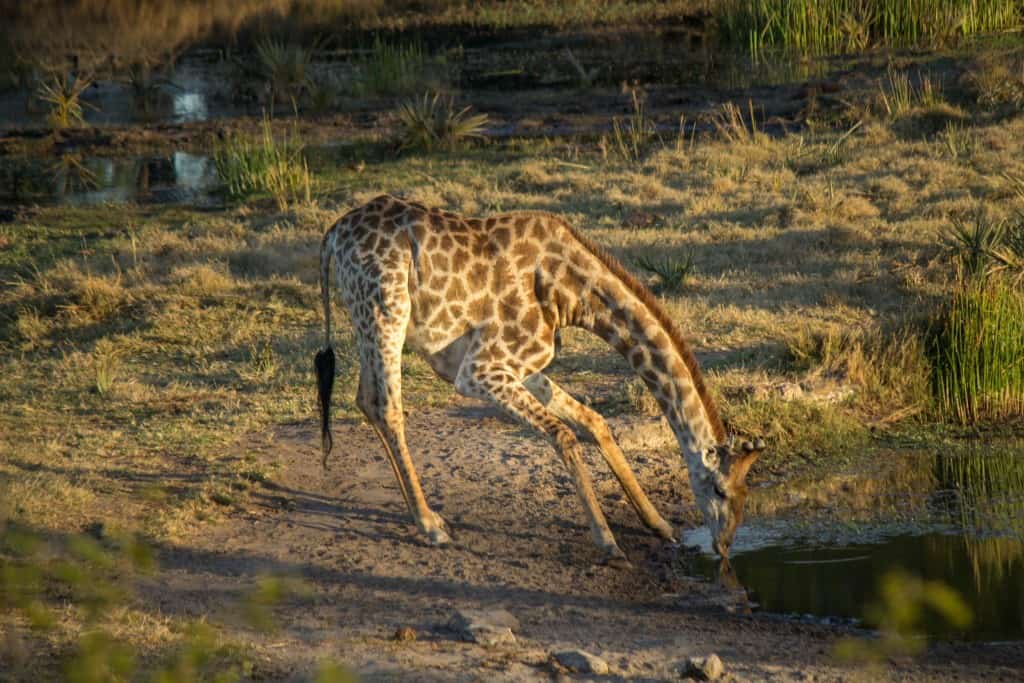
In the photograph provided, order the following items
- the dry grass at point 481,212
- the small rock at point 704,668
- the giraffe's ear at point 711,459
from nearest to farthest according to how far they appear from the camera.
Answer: the small rock at point 704,668, the giraffe's ear at point 711,459, the dry grass at point 481,212

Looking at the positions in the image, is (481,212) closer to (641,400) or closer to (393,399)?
(641,400)

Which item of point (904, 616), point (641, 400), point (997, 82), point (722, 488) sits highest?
point (997, 82)

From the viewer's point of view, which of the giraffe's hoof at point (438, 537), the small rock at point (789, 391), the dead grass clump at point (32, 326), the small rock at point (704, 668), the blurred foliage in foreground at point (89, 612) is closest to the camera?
the blurred foliage in foreground at point (89, 612)

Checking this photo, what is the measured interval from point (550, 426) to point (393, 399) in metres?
0.83

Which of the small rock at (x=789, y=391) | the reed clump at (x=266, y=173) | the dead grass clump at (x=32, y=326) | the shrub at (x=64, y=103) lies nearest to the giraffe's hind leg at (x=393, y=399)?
the small rock at (x=789, y=391)

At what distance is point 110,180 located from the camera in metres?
17.7

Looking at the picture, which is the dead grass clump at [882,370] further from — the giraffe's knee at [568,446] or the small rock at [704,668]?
the small rock at [704,668]

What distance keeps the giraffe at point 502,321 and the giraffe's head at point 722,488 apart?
4.6 inches

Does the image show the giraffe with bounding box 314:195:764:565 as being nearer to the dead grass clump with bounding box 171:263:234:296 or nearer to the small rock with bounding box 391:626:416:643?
the small rock with bounding box 391:626:416:643

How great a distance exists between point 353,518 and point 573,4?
23.8m

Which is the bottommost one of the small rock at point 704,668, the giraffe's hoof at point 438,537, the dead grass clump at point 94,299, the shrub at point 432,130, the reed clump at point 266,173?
Answer: the giraffe's hoof at point 438,537

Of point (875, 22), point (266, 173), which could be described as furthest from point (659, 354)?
point (875, 22)

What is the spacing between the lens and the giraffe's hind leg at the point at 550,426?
278 inches

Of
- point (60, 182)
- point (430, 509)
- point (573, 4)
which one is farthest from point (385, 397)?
point (573, 4)
